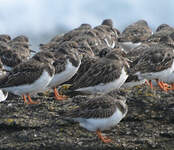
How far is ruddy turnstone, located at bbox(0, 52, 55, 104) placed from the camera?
11.4 metres

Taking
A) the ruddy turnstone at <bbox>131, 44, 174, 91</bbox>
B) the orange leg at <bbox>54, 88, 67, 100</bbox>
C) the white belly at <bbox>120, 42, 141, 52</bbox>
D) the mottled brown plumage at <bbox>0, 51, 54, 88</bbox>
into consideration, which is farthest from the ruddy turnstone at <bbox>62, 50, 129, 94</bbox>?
the white belly at <bbox>120, 42, 141, 52</bbox>

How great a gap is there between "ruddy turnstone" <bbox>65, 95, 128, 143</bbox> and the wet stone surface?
303mm

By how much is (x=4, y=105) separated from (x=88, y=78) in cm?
210

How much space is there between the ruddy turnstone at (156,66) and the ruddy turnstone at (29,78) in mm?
2134

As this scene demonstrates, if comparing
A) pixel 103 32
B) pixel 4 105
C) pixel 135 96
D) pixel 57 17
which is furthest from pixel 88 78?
pixel 57 17

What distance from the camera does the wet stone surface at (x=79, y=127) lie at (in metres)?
9.28

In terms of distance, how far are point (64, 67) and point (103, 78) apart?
1.77m

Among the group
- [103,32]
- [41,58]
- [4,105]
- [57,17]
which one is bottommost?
[4,105]

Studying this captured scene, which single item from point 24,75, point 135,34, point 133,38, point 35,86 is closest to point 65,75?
point 35,86

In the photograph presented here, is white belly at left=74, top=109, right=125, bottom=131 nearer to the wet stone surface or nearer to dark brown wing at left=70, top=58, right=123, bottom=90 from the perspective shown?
the wet stone surface

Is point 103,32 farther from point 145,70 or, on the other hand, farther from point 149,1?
point 149,1

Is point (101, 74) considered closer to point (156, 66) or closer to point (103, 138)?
point (156, 66)

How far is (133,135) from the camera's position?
384 inches

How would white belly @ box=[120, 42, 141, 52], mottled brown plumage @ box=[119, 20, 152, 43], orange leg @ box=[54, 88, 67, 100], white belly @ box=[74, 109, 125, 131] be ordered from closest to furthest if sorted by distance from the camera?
white belly @ box=[74, 109, 125, 131] < orange leg @ box=[54, 88, 67, 100] < white belly @ box=[120, 42, 141, 52] < mottled brown plumage @ box=[119, 20, 152, 43]
